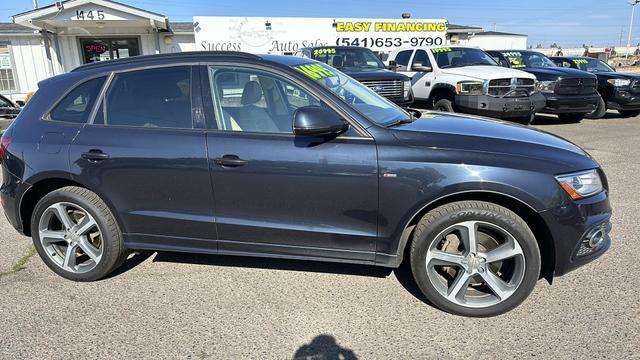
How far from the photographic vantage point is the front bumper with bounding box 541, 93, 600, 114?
404 inches

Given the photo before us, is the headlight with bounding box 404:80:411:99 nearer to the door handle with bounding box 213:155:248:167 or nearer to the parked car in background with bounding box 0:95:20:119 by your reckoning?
the door handle with bounding box 213:155:248:167

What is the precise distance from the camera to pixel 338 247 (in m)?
3.06

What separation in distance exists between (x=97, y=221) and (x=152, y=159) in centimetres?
71

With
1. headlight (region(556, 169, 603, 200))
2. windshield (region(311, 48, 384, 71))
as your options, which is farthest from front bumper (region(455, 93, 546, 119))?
headlight (region(556, 169, 603, 200))

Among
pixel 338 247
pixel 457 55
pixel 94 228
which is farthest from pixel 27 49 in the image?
pixel 338 247

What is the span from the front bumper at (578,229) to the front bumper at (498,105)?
20.1ft

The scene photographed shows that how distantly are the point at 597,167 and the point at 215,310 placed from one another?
275cm

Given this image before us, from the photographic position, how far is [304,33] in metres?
17.2

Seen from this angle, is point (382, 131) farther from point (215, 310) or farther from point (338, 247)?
point (215, 310)

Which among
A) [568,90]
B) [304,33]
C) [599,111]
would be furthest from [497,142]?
[304,33]

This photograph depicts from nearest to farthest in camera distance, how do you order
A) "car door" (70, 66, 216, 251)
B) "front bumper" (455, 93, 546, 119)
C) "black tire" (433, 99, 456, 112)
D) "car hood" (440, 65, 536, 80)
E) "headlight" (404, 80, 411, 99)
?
"car door" (70, 66, 216, 251) < "front bumper" (455, 93, 546, 119) < "car hood" (440, 65, 536, 80) < "headlight" (404, 80, 411, 99) < "black tire" (433, 99, 456, 112)

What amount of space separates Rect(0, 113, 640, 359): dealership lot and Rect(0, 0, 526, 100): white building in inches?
550

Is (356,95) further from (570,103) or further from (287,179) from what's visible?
(570,103)

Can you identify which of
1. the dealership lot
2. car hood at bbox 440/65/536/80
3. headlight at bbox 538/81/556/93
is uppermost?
car hood at bbox 440/65/536/80
